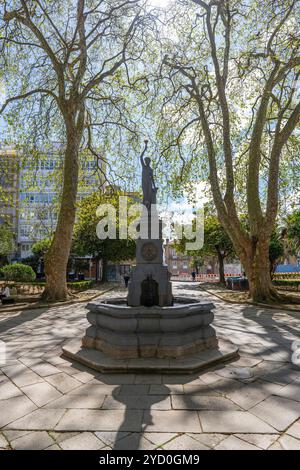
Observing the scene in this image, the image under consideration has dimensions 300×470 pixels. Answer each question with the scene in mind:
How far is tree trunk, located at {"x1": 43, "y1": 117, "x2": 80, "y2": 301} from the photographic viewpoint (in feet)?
43.8

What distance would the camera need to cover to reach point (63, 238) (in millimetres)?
13500

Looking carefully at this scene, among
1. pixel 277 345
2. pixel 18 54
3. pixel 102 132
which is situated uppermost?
pixel 18 54

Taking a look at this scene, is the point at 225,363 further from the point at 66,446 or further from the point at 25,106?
the point at 25,106

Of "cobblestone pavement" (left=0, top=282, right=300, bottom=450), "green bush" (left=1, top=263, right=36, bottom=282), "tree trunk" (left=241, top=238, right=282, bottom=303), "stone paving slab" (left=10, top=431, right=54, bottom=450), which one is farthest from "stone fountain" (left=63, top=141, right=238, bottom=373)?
"green bush" (left=1, top=263, right=36, bottom=282)

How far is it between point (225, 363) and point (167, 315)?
1.22 meters

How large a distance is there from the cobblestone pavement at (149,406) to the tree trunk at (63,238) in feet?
27.2

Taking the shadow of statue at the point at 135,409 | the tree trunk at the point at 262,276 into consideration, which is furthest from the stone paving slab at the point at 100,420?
the tree trunk at the point at 262,276

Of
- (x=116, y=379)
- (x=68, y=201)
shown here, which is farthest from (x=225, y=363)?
(x=68, y=201)

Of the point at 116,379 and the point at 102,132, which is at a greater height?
the point at 102,132

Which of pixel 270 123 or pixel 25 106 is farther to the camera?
pixel 270 123

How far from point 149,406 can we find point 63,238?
1133cm

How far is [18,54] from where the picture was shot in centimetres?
1454

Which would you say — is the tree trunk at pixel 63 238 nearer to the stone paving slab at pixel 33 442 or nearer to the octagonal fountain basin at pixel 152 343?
the octagonal fountain basin at pixel 152 343

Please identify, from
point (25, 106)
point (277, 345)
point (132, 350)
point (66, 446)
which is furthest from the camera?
point (25, 106)
